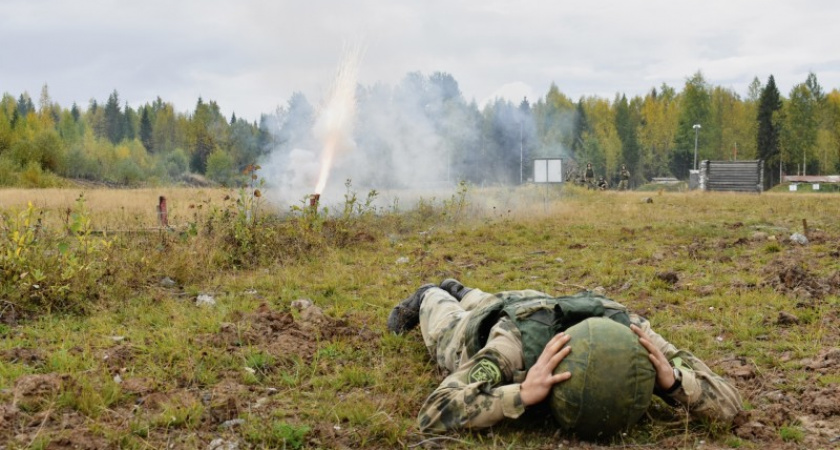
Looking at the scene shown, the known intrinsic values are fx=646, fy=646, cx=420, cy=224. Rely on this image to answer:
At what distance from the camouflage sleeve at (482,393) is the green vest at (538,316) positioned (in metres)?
0.09

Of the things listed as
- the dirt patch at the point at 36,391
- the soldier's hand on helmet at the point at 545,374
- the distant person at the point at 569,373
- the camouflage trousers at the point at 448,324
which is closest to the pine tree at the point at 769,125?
the camouflage trousers at the point at 448,324

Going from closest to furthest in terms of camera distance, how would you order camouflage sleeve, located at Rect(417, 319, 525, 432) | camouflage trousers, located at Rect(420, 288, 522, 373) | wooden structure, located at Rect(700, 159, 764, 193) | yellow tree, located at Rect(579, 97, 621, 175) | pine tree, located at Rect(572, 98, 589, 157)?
camouflage sleeve, located at Rect(417, 319, 525, 432) → camouflage trousers, located at Rect(420, 288, 522, 373) → wooden structure, located at Rect(700, 159, 764, 193) → yellow tree, located at Rect(579, 97, 621, 175) → pine tree, located at Rect(572, 98, 589, 157)

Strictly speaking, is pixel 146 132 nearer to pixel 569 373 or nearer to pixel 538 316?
pixel 538 316

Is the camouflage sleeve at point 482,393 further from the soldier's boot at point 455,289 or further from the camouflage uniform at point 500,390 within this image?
the soldier's boot at point 455,289

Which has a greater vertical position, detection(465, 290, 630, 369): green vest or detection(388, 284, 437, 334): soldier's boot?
detection(465, 290, 630, 369): green vest

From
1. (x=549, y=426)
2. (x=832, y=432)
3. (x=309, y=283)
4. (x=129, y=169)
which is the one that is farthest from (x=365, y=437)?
(x=129, y=169)

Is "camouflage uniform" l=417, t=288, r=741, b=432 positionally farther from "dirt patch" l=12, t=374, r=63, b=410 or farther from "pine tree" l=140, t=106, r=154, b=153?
"pine tree" l=140, t=106, r=154, b=153

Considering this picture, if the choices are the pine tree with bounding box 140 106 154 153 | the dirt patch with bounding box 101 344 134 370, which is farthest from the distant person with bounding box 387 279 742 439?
the pine tree with bounding box 140 106 154 153

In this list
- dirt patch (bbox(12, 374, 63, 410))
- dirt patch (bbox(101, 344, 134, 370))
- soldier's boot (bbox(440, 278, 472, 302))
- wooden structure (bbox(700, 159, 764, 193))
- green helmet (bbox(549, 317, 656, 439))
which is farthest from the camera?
wooden structure (bbox(700, 159, 764, 193))

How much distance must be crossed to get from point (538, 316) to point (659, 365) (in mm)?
729

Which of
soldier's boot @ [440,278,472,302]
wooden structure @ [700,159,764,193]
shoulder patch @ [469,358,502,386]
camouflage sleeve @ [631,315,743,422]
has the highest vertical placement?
wooden structure @ [700,159,764,193]

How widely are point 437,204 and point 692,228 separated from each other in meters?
6.69

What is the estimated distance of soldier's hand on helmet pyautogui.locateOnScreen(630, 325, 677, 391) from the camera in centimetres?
360

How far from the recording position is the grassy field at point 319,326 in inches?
150
